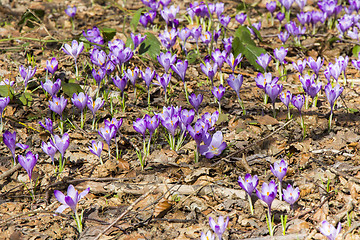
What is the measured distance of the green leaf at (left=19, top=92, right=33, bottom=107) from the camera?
11.6ft

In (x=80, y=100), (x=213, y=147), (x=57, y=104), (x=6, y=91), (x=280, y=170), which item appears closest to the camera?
(x=280, y=170)

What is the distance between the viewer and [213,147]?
2805mm

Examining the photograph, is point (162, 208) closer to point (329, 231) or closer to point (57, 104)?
point (329, 231)

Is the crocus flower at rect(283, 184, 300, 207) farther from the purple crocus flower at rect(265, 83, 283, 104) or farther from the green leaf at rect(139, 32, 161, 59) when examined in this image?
the green leaf at rect(139, 32, 161, 59)

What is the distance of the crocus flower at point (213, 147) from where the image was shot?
277cm

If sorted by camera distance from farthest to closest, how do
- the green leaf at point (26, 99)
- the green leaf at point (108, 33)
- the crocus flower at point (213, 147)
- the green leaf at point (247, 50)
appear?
the green leaf at point (108, 33) < the green leaf at point (247, 50) < the green leaf at point (26, 99) < the crocus flower at point (213, 147)

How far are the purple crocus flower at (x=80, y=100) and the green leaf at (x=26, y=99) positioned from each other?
616 mm

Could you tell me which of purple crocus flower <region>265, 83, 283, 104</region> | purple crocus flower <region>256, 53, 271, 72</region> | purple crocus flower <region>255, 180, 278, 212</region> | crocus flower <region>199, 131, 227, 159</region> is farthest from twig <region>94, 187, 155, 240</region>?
purple crocus flower <region>256, 53, 271, 72</region>

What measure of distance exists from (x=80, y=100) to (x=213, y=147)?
1.18m

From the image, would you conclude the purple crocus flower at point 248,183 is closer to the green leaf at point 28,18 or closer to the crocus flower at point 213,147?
the crocus flower at point 213,147

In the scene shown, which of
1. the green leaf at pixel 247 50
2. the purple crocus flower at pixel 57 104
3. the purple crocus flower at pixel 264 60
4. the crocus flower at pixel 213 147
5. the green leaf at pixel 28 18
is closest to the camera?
the crocus flower at pixel 213 147

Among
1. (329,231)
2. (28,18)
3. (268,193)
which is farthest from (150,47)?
(329,231)

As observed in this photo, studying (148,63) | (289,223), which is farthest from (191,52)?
(289,223)

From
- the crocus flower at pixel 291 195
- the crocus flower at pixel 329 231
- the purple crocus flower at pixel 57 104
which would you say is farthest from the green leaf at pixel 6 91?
the crocus flower at pixel 329 231
